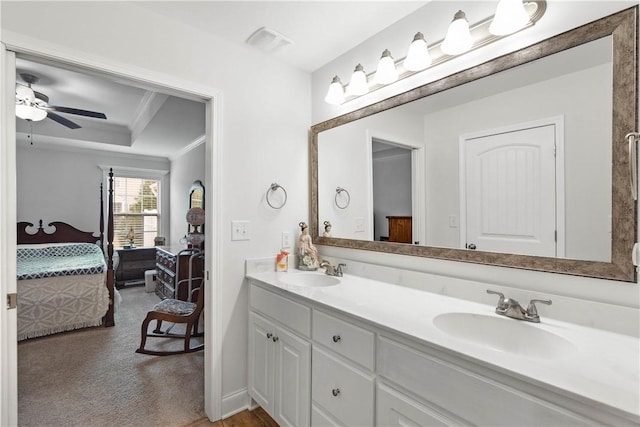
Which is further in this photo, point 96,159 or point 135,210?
point 135,210

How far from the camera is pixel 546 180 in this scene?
4.04 ft

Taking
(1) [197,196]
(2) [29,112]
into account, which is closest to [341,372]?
(2) [29,112]

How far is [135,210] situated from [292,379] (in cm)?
548

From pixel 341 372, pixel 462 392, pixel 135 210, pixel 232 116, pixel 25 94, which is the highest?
pixel 25 94

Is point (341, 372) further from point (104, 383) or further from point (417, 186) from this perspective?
point (104, 383)

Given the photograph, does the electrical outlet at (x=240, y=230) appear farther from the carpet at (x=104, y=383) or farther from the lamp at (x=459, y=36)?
the lamp at (x=459, y=36)

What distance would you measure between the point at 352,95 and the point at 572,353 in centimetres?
170

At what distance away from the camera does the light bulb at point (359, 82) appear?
74.1 inches

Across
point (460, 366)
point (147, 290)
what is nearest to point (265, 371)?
point (460, 366)

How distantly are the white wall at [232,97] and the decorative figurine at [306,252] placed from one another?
0.11 m

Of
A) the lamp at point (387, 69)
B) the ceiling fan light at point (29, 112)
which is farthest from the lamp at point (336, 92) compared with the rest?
the ceiling fan light at point (29, 112)

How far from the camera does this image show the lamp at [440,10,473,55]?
1.36m

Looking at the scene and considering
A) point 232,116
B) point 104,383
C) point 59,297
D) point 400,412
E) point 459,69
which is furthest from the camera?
point 59,297

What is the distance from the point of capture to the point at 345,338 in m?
1.31
